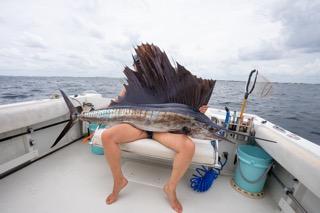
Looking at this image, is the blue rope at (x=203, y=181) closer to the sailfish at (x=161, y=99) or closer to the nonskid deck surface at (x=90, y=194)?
the nonskid deck surface at (x=90, y=194)

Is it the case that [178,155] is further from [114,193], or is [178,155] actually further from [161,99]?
[114,193]

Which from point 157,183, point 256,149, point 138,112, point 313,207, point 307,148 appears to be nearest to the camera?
point 313,207

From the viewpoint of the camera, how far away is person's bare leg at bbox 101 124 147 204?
56.7 inches

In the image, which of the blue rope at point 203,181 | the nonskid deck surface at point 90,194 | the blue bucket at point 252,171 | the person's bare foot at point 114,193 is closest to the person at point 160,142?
the person's bare foot at point 114,193

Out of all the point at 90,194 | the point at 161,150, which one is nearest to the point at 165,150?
the point at 161,150

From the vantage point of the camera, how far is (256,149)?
6.44 ft

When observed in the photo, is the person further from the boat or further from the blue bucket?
the blue bucket

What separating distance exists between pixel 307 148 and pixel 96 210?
179cm

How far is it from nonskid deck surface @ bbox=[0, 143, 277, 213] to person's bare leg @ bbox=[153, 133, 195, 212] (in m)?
0.15

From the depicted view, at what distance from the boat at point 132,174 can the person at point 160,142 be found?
0.24ft

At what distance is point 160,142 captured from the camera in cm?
150

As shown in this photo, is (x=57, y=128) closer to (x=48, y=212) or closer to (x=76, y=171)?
(x=76, y=171)

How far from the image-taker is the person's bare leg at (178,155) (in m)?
1.36

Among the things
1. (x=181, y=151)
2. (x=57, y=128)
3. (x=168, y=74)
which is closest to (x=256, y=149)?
(x=181, y=151)
